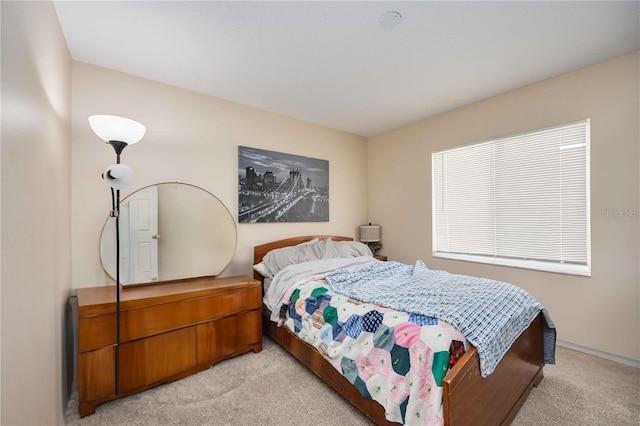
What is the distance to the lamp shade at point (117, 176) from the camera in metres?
1.63

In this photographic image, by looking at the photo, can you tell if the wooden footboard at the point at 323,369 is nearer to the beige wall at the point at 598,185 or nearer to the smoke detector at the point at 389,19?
the beige wall at the point at 598,185

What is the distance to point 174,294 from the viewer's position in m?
2.00

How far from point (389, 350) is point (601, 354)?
7.57ft

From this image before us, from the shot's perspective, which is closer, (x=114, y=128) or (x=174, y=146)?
(x=114, y=128)

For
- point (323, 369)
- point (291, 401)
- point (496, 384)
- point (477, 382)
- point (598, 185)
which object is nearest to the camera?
point (477, 382)

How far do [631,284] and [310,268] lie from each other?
2682mm

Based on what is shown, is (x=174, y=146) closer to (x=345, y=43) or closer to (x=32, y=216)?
(x=32, y=216)

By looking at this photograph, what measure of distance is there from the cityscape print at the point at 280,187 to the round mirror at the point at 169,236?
351 mm

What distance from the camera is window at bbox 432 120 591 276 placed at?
8.01 ft

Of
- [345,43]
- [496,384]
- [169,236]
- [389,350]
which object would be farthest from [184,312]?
[345,43]

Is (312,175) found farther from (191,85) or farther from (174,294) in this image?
(174,294)

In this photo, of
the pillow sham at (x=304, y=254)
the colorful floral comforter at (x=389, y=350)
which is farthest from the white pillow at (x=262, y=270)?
the colorful floral comforter at (x=389, y=350)

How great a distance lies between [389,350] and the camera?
1.44 m

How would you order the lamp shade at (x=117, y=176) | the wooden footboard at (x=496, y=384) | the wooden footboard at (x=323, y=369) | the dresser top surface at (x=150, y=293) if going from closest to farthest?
the wooden footboard at (x=496, y=384) < the wooden footboard at (x=323, y=369) < the lamp shade at (x=117, y=176) < the dresser top surface at (x=150, y=293)
